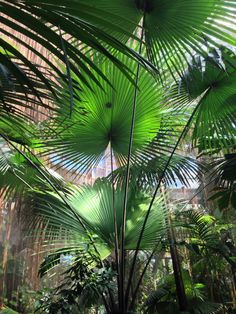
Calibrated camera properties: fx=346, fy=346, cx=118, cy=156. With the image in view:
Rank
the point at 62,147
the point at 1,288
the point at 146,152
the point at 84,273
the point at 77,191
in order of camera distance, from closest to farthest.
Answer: the point at 84,273 → the point at 62,147 → the point at 146,152 → the point at 77,191 → the point at 1,288

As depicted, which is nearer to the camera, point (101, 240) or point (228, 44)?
point (228, 44)

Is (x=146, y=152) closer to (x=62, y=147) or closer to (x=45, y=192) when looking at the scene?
(x=62, y=147)

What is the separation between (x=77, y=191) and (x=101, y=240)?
1.58 feet

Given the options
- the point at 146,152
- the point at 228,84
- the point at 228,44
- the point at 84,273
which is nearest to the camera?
the point at 228,44

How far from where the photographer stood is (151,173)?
7.35ft

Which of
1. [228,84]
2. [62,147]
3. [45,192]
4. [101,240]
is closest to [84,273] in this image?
[101,240]

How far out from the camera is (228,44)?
132cm

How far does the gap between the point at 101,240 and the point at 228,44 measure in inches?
49.0

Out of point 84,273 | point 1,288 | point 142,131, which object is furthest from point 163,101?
point 1,288

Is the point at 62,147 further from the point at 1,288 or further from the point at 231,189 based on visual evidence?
the point at 1,288

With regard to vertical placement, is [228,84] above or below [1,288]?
above

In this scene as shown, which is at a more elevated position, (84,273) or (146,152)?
(146,152)

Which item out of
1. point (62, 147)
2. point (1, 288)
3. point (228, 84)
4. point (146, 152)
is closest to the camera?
point (228, 84)

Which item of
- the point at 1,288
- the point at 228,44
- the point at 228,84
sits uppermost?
the point at 228,84
